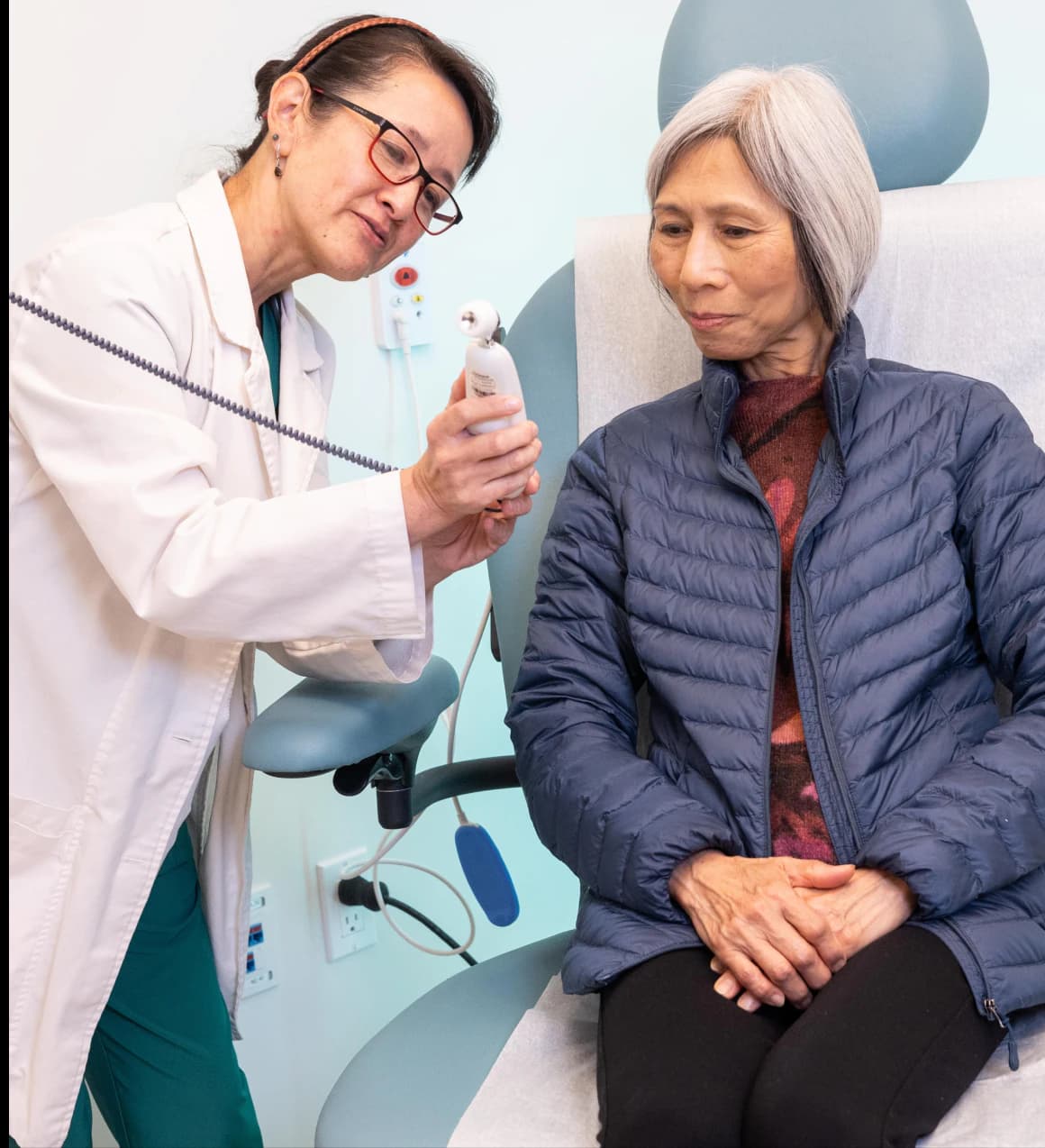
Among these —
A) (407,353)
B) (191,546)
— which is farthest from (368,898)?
(191,546)

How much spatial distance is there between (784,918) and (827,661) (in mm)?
251

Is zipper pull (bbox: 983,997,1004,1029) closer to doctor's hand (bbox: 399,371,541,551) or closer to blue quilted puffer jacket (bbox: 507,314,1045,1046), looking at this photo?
blue quilted puffer jacket (bbox: 507,314,1045,1046)

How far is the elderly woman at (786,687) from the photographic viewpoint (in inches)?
40.8

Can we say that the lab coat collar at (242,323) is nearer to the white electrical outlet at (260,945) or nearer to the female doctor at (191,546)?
the female doctor at (191,546)

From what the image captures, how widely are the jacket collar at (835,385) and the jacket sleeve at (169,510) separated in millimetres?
390

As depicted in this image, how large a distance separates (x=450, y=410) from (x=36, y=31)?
83cm

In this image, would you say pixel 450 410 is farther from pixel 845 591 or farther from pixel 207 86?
pixel 207 86

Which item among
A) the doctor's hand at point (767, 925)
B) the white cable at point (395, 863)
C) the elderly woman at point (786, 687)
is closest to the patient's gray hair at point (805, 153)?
the elderly woman at point (786, 687)

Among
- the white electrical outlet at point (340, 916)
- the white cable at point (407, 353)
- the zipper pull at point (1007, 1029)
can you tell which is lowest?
the white electrical outlet at point (340, 916)

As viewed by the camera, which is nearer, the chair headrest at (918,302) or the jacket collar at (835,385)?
the jacket collar at (835,385)

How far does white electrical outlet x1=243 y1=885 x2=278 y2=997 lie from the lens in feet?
6.10

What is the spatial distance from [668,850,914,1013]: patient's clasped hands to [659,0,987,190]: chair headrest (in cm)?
78

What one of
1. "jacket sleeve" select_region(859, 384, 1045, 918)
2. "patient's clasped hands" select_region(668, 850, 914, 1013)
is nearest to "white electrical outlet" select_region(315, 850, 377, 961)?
"patient's clasped hands" select_region(668, 850, 914, 1013)

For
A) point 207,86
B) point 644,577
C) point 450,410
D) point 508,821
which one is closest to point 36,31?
point 207,86
